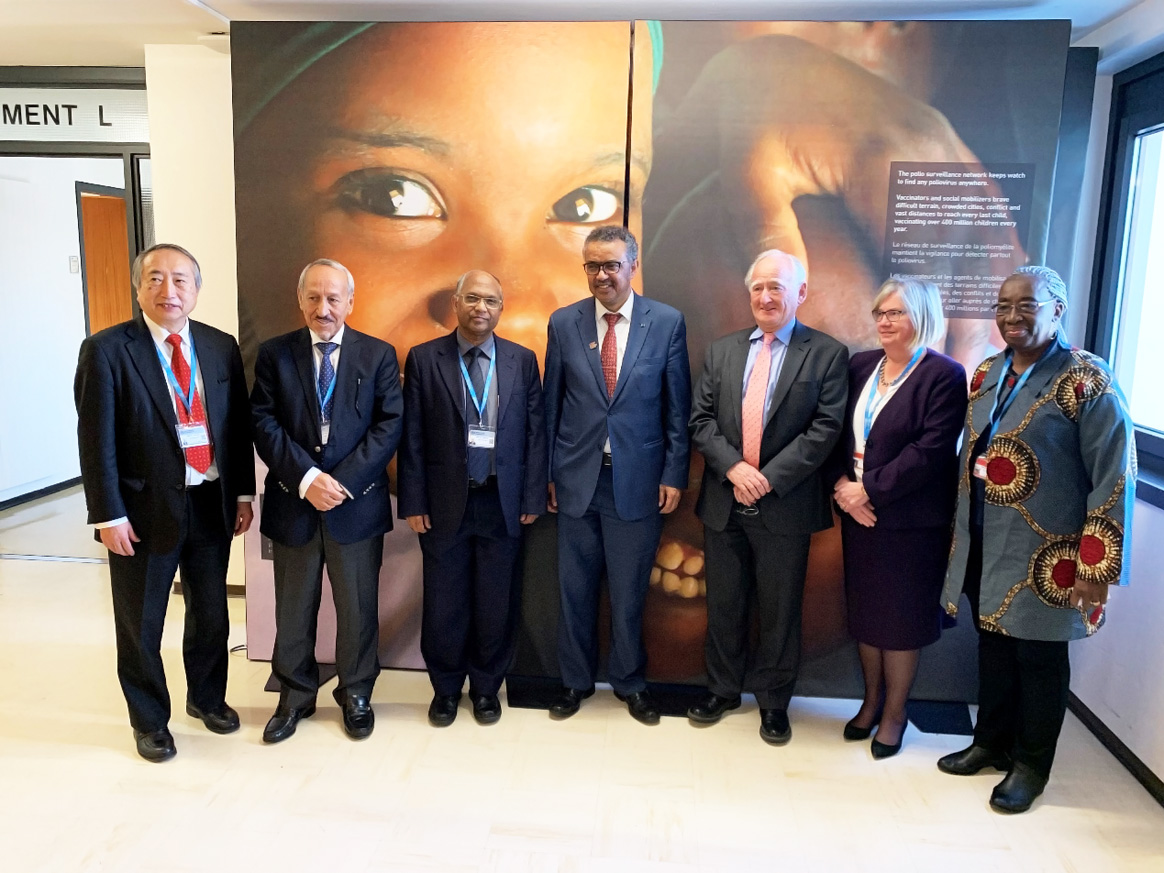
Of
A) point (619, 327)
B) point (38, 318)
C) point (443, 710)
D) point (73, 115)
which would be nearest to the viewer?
point (619, 327)

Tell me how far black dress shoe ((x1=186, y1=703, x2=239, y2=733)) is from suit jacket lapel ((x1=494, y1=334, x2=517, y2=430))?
4.98 feet

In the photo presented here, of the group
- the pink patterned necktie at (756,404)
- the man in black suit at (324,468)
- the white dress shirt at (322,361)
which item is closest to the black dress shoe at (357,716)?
the man in black suit at (324,468)

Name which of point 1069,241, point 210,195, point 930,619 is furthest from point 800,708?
point 210,195

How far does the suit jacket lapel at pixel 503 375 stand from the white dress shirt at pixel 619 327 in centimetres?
33

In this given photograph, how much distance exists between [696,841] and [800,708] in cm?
108

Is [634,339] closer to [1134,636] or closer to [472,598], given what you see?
[472,598]

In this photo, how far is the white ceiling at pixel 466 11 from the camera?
317cm

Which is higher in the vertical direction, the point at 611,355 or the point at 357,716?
the point at 611,355

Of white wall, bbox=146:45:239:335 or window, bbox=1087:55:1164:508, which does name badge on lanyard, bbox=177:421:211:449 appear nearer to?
white wall, bbox=146:45:239:335

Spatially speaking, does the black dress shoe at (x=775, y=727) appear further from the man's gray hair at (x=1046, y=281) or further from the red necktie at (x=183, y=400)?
the red necktie at (x=183, y=400)

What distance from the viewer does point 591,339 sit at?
9.85 ft

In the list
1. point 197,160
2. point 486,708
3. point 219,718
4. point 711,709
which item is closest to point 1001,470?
point 711,709

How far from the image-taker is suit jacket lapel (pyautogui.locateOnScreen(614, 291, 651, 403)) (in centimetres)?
295

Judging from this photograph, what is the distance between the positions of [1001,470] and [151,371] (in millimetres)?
2773
